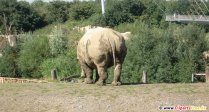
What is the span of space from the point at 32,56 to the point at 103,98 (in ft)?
83.5

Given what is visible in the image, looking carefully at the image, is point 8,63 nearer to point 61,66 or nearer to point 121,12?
point 61,66

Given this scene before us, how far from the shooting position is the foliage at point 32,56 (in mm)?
35781

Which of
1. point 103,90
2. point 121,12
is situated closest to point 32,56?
point 103,90

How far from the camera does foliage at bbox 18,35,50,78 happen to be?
35781 mm

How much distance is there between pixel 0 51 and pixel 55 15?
112 ft

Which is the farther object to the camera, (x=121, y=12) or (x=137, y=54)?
(x=121, y=12)

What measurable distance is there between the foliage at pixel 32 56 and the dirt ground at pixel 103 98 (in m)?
23.2

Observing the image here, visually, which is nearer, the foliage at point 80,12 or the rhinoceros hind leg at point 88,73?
the rhinoceros hind leg at point 88,73

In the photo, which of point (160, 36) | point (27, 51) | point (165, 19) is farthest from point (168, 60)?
point (165, 19)

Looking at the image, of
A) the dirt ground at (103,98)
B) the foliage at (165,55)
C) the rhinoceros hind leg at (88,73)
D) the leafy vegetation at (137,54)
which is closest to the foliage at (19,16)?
the leafy vegetation at (137,54)

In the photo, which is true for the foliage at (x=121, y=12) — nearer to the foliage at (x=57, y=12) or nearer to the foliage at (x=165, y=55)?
the foliage at (x=57, y=12)

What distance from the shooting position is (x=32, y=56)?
118 feet

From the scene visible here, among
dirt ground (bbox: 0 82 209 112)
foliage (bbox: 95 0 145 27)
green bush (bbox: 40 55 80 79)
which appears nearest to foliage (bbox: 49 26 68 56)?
green bush (bbox: 40 55 80 79)

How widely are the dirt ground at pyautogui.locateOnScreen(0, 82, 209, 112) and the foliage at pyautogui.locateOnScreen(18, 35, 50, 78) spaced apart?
2323 cm
